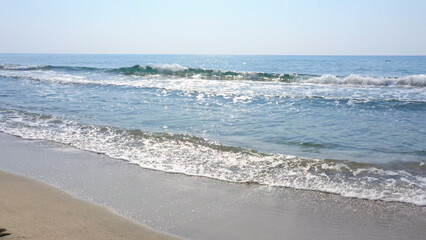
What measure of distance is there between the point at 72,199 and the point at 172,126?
5389 millimetres

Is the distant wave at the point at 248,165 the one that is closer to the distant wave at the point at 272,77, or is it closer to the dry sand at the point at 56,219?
the dry sand at the point at 56,219

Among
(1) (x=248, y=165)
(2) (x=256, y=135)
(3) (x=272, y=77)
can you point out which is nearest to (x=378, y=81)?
(3) (x=272, y=77)

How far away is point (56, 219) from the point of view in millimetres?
3736

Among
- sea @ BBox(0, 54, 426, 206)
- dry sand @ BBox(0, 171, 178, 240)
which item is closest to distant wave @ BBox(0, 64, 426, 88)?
sea @ BBox(0, 54, 426, 206)

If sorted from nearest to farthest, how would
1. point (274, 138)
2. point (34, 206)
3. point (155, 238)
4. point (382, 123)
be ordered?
point (155, 238)
point (34, 206)
point (274, 138)
point (382, 123)

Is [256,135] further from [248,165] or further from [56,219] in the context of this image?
[56,219]

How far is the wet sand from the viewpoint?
3842 millimetres

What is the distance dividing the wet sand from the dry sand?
23 cm

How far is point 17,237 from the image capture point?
3123 millimetres

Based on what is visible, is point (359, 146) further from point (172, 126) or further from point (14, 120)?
point (14, 120)

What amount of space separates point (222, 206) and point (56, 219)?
2.04 meters

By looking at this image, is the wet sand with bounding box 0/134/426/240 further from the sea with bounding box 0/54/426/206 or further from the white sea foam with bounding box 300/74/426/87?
the white sea foam with bounding box 300/74/426/87

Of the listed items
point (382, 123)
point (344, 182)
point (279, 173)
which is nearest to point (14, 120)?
point (279, 173)

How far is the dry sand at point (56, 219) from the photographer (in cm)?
334
